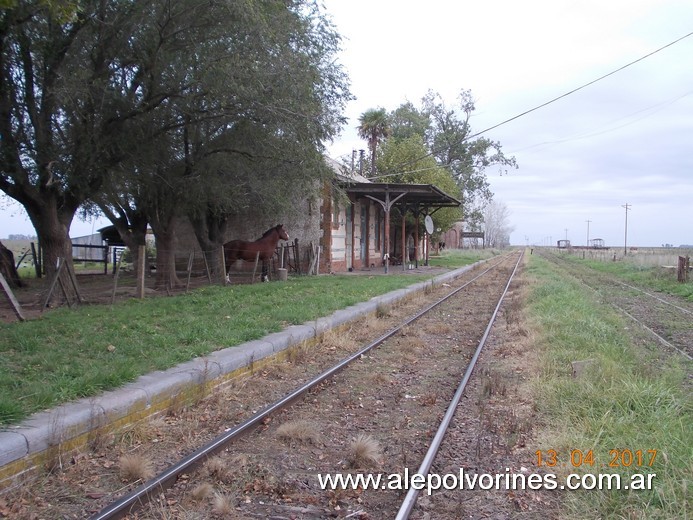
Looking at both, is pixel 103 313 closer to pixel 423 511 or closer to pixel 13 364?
pixel 13 364

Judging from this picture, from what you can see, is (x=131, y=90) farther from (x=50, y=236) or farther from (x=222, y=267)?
(x=222, y=267)

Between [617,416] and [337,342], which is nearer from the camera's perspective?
[617,416]

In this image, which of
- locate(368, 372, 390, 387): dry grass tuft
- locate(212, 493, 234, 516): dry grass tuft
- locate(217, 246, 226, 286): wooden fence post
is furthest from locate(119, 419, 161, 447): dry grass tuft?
locate(217, 246, 226, 286): wooden fence post

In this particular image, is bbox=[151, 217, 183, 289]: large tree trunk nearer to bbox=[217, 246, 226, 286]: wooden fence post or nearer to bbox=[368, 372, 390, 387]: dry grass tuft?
bbox=[217, 246, 226, 286]: wooden fence post

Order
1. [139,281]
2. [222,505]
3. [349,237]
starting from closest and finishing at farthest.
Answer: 1. [222,505]
2. [139,281]
3. [349,237]

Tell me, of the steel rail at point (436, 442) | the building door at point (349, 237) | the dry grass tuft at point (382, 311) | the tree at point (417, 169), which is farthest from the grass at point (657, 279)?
the steel rail at point (436, 442)

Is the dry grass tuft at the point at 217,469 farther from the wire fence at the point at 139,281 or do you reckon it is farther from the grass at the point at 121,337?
the wire fence at the point at 139,281

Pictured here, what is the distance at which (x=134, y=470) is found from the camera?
163 inches

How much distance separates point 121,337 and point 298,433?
160 inches

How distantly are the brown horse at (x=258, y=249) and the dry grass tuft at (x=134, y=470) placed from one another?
598 inches

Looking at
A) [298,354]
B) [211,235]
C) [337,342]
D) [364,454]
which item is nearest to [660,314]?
[337,342]

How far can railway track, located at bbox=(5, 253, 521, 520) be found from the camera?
382cm

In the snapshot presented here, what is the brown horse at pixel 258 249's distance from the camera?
19.8 m

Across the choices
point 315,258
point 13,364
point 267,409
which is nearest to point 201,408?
point 267,409
